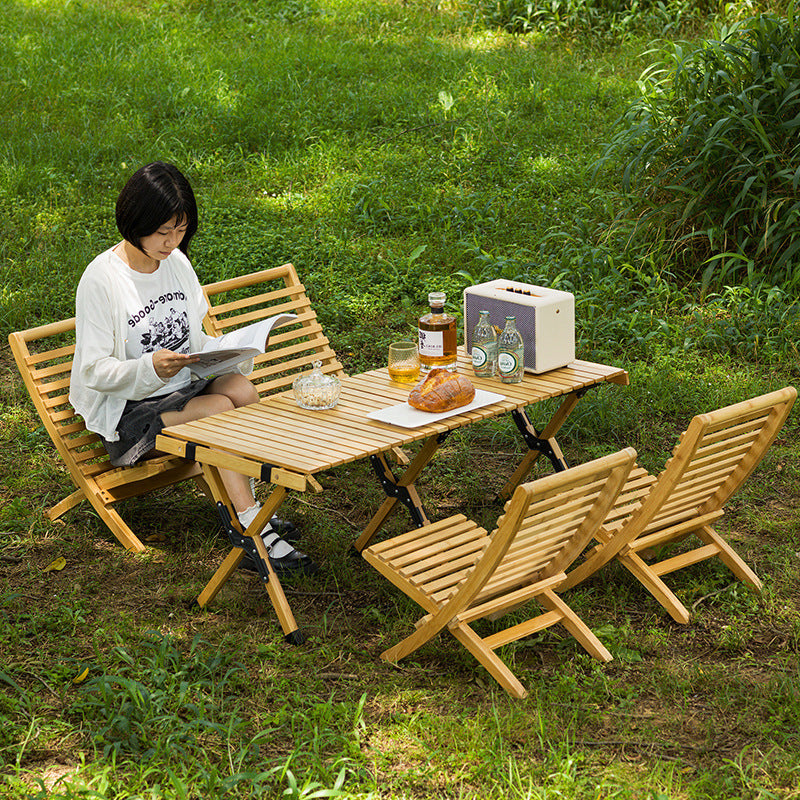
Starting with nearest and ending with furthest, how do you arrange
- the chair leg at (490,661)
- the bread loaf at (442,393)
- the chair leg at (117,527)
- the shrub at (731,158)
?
the chair leg at (490,661), the bread loaf at (442,393), the chair leg at (117,527), the shrub at (731,158)

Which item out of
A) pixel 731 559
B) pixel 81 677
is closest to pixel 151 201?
pixel 81 677

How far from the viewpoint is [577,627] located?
13.1 feet

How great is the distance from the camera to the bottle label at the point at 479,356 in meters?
4.55

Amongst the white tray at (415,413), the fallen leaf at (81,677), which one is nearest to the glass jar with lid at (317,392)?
the white tray at (415,413)

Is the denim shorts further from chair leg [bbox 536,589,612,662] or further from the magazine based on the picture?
chair leg [bbox 536,589,612,662]

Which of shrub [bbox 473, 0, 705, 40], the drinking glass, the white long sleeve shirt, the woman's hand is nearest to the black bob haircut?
the white long sleeve shirt

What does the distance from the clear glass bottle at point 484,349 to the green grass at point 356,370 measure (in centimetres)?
103

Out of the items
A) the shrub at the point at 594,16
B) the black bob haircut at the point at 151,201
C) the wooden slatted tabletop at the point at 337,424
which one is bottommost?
the wooden slatted tabletop at the point at 337,424

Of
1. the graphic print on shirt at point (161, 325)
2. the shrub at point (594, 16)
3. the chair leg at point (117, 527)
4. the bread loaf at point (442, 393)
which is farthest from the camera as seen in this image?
the shrub at point (594, 16)

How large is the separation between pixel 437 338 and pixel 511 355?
0.32 meters

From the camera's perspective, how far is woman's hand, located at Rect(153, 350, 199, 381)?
4.39m

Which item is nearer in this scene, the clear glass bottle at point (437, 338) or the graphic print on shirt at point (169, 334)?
the clear glass bottle at point (437, 338)

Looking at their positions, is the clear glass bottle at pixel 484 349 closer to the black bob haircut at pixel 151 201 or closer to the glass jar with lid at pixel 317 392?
the glass jar with lid at pixel 317 392

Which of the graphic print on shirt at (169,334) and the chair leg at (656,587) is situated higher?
the graphic print on shirt at (169,334)
